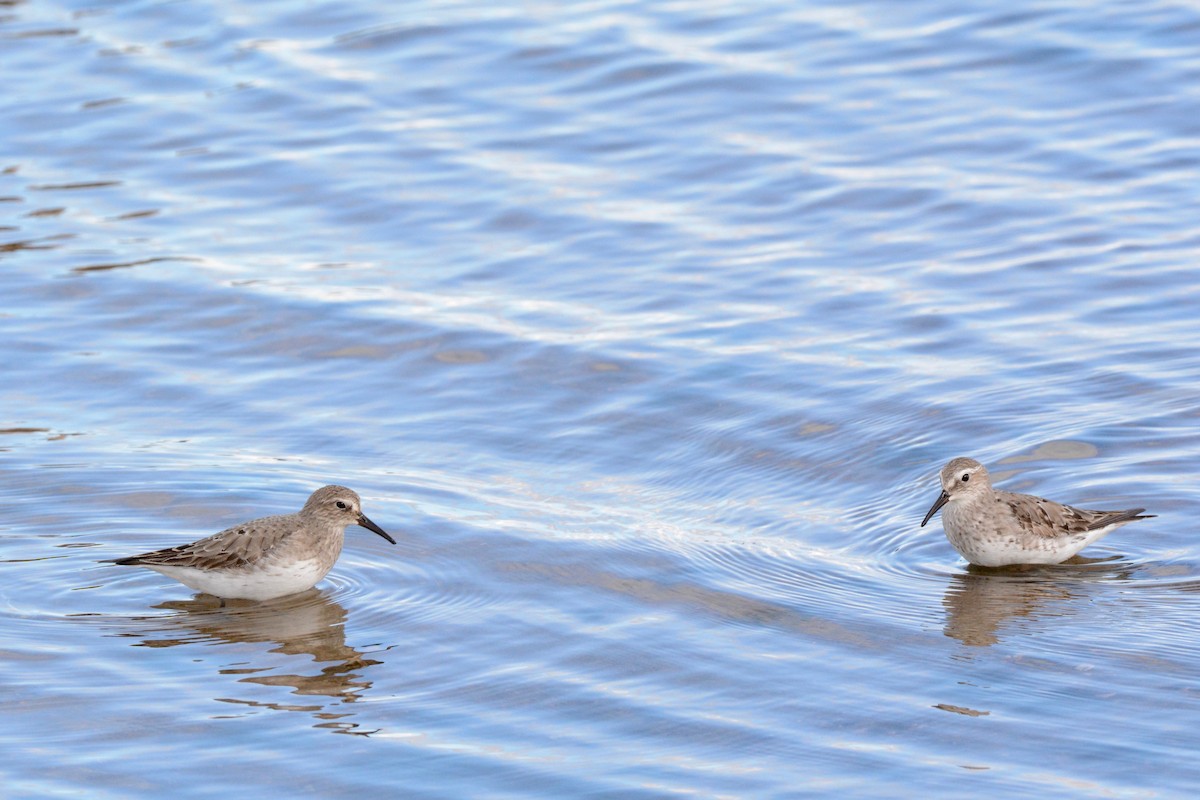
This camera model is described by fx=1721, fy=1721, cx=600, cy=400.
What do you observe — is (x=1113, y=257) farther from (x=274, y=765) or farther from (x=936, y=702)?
(x=274, y=765)

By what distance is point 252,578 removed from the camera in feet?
33.5

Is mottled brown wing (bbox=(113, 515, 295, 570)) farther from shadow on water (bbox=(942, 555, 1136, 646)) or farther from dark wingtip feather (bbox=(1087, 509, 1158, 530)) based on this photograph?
dark wingtip feather (bbox=(1087, 509, 1158, 530))

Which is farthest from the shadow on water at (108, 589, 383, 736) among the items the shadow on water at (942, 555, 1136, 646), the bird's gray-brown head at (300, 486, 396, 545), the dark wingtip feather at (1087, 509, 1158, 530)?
the dark wingtip feather at (1087, 509, 1158, 530)

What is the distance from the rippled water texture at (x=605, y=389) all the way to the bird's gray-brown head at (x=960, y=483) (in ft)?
1.48

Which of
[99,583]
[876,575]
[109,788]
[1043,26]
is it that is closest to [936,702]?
[876,575]

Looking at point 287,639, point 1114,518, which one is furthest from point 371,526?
point 1114,518

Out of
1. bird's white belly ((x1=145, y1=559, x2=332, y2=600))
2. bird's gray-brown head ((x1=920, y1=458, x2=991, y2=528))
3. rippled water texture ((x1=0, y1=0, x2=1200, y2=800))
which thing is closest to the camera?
rippled water texture ((x1=0, y1=0, x2=1200, y2=800))

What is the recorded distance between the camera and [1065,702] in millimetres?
8594

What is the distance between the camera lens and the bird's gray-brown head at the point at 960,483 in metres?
10.8

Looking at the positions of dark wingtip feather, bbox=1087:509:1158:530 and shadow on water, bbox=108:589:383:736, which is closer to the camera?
shadow on water, bbox=108:589:383:736

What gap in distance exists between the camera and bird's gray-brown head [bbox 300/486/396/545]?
10.5 metres

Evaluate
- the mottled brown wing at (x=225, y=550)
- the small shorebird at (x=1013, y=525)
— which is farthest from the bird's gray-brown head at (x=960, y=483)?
the mottled brown wing at (x=225, y=550)

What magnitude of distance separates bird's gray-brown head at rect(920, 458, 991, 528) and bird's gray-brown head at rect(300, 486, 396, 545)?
11.2ft

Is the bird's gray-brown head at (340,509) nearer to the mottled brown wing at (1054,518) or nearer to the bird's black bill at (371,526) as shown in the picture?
the bird's black bill at (371,526)
